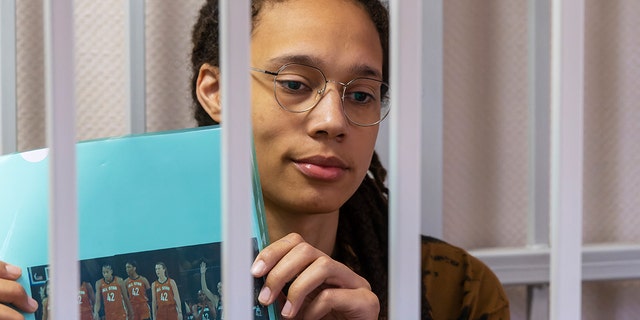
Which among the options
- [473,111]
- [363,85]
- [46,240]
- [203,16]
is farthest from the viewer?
[473,111]

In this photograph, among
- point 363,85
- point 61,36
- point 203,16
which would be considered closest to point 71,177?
point 61,36

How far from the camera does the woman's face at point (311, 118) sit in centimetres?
82

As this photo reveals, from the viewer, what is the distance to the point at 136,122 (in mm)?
1078

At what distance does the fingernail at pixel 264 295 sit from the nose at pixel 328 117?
0.90 ft

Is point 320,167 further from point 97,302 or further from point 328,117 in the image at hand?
point 97,302

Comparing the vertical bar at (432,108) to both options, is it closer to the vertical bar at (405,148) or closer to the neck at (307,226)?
the neck at (307,226)

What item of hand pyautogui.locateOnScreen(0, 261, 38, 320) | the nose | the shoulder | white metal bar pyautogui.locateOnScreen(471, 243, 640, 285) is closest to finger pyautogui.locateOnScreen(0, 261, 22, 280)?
hand pyautogui.locateOnScreen(0, 261, 38, 320)

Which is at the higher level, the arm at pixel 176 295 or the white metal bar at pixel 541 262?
the arm at pixel 176 295

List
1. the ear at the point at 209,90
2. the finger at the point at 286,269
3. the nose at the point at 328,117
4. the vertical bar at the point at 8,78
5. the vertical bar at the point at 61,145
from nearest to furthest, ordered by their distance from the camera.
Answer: the vertical bar at the point at 61,145 < the finger at the point at 286,269 < the nose at the point at 328,117 < the ear at the point at 209,90 < the vertical bar at the point at 8,78

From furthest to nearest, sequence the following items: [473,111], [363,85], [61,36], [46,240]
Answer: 1. [473,111]
2. [363,85]
3. [46,240]
4. [61,36]

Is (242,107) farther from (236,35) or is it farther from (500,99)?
(500,99)

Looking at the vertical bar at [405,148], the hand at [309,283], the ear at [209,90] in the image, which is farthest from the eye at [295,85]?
the vertical bar at [405,148]

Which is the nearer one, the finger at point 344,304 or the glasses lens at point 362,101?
the finger at point 344,304

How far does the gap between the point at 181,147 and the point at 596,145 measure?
3.01 ft
